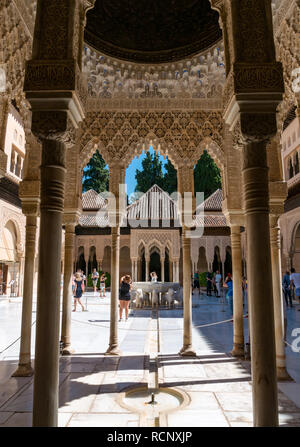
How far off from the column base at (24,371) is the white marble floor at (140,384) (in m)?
0.13

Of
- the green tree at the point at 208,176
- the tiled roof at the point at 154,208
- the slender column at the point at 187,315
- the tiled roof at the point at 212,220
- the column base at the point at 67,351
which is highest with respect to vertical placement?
the green tree at the point at 208,176

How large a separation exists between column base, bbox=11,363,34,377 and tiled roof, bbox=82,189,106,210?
22.6 metres

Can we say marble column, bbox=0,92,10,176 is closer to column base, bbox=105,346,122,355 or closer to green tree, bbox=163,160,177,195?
column base, bbox=105,346,122,355

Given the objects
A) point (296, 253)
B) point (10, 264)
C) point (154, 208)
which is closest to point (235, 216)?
point (296, 253)

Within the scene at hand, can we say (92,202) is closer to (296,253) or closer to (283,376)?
(296,253)

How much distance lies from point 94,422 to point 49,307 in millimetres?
1359

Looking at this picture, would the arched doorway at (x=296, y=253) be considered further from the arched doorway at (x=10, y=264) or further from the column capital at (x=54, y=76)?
the column capital at (x=54, y=76)

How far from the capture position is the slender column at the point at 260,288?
2328mm

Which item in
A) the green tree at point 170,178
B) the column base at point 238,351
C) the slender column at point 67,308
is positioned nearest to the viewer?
the column base at point 238,351

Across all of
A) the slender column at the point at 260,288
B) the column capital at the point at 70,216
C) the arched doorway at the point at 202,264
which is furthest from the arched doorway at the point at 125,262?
the slender column at the point at 260,288

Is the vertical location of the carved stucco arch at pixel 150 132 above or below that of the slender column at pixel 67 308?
above

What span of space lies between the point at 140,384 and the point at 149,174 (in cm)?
3505

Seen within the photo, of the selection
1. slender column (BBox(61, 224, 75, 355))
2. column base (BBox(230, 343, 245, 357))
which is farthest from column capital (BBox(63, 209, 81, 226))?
column base (BBox(230, 343, 245, 357))

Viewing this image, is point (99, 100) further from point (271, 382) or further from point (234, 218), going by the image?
point (271, 382)
